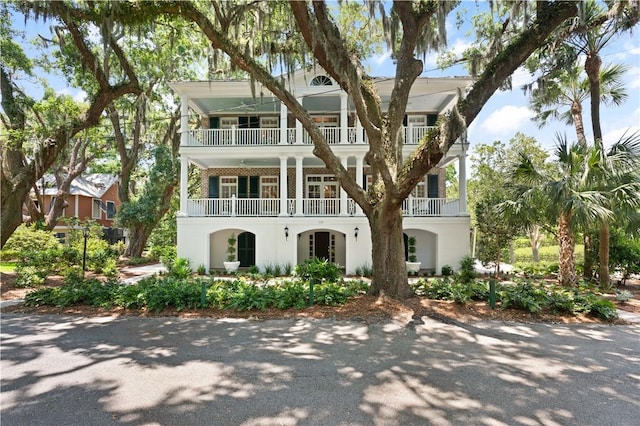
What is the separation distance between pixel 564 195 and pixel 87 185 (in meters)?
36.1

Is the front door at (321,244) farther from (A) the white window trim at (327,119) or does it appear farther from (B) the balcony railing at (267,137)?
(A) the white window trim at (327,119)

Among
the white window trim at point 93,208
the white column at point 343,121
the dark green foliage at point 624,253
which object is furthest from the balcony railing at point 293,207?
the white window trim at point 93,208

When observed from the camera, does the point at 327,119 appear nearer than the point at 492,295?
No

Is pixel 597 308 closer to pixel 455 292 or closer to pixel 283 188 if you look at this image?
pixel 455 292

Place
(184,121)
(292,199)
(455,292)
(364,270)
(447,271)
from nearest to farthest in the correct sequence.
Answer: (455,292) → (364,270) → (447,271) → (184,121) → (292,199)

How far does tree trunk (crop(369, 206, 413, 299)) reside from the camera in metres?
7.94

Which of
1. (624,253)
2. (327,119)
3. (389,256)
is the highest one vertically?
(327,119)

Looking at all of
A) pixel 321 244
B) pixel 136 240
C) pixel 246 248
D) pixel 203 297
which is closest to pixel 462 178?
pixel 321 244

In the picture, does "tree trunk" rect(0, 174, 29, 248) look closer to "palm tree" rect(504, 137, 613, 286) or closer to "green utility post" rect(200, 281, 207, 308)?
"green utility post" rect(200, 281, 207, 308)

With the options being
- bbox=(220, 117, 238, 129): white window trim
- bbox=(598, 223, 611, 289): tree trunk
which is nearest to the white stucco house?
bbox=(220, 117, 238, 129): white window trim

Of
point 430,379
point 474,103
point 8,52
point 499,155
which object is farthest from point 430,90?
point 8,52

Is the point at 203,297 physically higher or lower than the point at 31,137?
lower

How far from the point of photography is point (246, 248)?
15297 millimetres

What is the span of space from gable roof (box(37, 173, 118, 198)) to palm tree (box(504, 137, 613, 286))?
2999cm
